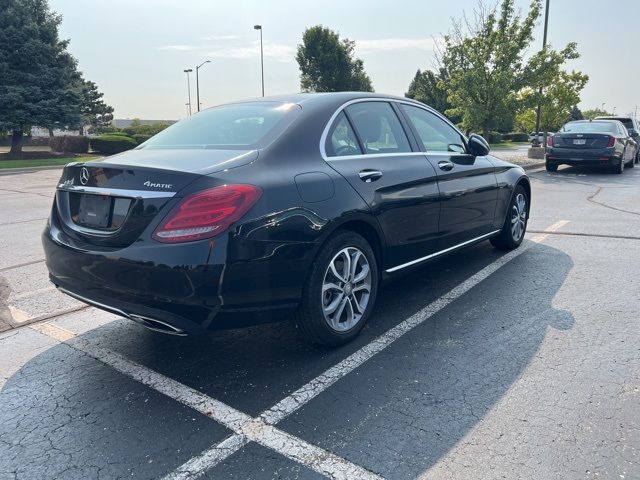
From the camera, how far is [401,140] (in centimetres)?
412

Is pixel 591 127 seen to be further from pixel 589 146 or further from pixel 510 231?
pixel 510 231

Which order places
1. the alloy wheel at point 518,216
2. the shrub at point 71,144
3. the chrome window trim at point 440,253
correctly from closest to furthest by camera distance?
1. the chrome window trim at point 440,253
2. the alloy wheel at point 518,216
3. the shrub at point 71,144

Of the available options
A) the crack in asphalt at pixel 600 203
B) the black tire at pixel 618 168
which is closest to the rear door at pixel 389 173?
the crack in asphalt at pixel 600 203

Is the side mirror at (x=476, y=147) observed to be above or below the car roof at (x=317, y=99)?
below

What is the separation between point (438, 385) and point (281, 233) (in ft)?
4.02

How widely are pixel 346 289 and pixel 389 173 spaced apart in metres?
0.92

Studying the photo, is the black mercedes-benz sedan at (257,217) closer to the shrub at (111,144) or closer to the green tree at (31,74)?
the green tree at (31,74)

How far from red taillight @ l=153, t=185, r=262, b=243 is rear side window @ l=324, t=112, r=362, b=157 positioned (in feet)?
3.01

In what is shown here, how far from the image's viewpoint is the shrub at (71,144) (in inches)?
1099

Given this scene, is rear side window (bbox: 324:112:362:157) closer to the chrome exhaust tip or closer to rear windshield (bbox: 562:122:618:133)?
the chrome exhaust tip

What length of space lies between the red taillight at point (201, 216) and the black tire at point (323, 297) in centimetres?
64

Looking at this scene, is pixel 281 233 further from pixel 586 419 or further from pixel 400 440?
pixel 586 419

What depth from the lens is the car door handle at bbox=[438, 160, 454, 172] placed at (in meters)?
4.37

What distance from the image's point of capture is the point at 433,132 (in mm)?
4625
